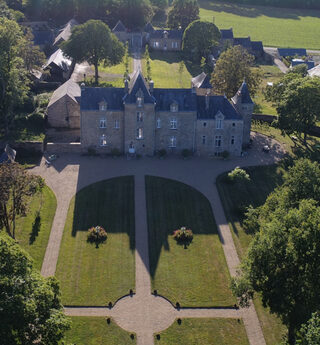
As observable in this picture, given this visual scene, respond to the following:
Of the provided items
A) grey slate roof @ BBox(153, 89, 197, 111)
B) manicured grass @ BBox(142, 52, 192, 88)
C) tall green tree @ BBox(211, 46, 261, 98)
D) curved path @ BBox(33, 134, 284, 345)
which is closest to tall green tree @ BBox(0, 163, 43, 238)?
curved path @ BBox(33, 134, 284, 345)

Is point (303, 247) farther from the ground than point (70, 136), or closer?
farther from the ground

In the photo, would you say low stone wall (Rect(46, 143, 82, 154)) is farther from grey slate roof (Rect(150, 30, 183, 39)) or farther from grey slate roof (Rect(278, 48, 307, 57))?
grey slate roof (Rect(278, 48, 307, 57))

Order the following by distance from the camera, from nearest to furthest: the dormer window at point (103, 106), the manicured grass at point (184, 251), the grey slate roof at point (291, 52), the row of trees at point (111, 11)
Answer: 1. the manicured grass at point (184, 251)
2. the dormer window at point (103, 106)
3. the grey slate roof at point (291, 52)
4. the row of trees at point (111, 11)

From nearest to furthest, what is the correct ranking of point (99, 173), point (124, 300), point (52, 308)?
1. point (52, 308)
2. point (124, 300)
3. point (99, 173)

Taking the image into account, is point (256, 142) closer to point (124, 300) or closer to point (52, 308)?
point (124, 300)

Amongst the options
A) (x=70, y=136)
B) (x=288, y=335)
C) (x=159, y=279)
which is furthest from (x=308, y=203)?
(x=70, y=136)

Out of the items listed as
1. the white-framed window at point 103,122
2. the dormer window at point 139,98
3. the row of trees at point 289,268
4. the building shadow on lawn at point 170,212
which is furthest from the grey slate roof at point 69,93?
the row of trees at point 289,268

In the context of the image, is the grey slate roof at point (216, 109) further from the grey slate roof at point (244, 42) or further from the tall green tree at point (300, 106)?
the grey slate roof at point (244, 42)
